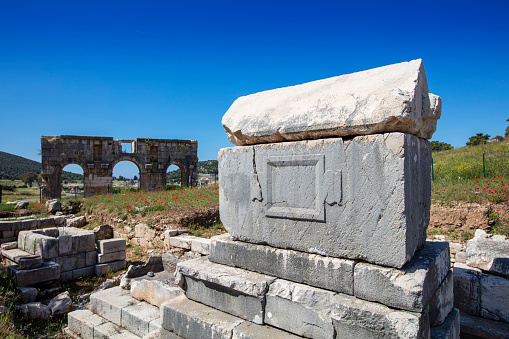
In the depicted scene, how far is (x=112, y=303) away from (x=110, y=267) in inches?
162

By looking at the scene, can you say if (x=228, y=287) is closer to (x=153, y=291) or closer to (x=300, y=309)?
(x=300, y=309)

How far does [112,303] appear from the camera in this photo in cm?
440

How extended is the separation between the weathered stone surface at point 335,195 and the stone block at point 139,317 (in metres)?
1.89

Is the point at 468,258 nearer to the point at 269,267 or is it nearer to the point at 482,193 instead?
the point at 269,267

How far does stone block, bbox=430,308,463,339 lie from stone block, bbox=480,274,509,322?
1363mm

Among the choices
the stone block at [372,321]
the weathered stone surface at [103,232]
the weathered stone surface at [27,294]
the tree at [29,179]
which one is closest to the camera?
the stone block at [372,321]

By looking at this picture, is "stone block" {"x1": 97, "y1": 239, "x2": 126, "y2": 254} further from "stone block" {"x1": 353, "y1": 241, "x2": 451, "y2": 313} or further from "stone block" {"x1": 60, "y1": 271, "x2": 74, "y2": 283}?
"stone block" {"x1": 353, "y1": 241, "x2": 451, "y2": 313}

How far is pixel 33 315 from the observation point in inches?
205

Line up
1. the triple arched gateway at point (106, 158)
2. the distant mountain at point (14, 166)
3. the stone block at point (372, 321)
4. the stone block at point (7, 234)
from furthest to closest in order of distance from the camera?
the distant mountain at point (14, 166)
the triple arched gateway at point (106, 158)
the stone block at point (7, 234)
the stone block at point (372, 321)

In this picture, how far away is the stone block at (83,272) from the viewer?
7.63 meters

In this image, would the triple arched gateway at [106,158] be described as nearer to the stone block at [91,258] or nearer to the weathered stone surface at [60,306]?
the stone block at [91,258]

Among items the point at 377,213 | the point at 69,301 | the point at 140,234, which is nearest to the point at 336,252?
the point at 377,213

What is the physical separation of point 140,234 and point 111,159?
39.4 feet

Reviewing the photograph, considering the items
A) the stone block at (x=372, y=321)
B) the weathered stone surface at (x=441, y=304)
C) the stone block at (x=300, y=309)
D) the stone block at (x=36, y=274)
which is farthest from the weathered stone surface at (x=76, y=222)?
the weathered stone surface at (x=441, y=304)
